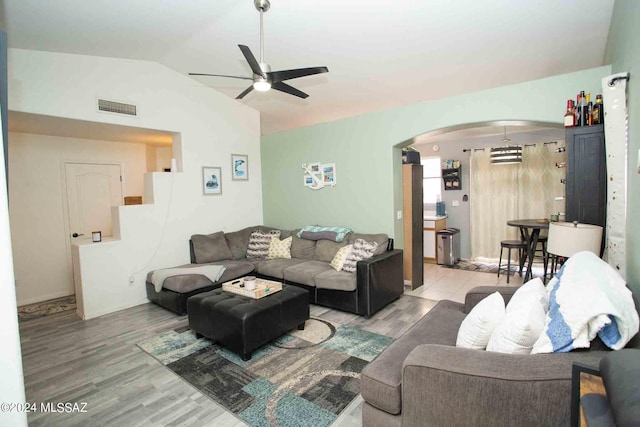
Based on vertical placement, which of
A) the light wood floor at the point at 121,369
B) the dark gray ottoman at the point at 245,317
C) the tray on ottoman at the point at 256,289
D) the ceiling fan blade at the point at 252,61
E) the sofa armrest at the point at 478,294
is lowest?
the light wood floor at the point at 121,369

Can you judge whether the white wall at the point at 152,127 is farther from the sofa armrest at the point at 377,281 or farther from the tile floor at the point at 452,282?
the tile floor at the point at 452,282

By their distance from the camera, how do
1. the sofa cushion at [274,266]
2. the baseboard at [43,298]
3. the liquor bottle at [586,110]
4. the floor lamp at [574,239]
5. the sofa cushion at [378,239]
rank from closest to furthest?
the floor lamp at [574,239]
the liquor bottle at [586,110]
the sofa cushion at [378,239]
the sofa cushion at [274,266]
the baseboard at [43,298]

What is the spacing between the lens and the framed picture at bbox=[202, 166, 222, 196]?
4.83 meters

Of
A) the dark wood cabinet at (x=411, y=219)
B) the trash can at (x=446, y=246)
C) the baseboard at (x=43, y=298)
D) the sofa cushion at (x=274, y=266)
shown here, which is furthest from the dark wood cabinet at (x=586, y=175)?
the baseboard at (x=43, y=298)

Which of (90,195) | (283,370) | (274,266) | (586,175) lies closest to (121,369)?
(283,370)

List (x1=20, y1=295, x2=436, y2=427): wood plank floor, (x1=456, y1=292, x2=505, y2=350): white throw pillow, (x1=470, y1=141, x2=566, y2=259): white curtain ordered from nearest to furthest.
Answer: (x1=456, y1=292, x2=505, y2=350): white throw pillow, (x1=20, y1=295, x2=436, y2=427): wood plank floor, (x1=470, y1=141, x2=566, y2=259): white curtain

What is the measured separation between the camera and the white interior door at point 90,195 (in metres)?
4.71

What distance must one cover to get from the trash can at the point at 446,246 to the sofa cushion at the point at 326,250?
261 cm

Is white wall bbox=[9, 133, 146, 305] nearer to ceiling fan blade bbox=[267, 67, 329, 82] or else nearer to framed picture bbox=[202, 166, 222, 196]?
framed picture bbox=[202, 166, 222, 196]

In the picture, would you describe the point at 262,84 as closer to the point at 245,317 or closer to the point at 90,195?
the point at 245,317

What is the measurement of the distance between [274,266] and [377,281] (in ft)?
4.75

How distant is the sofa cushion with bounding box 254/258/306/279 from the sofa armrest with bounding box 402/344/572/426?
2853 millimetres

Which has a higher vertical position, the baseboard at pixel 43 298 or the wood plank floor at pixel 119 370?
the baseboard at pixel 43 298

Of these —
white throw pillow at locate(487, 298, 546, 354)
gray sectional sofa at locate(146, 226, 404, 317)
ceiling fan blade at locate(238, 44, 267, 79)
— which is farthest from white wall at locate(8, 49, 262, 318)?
white throw pillow at locate(487, 298, 546, 354)
